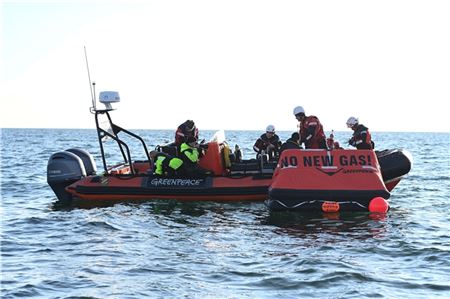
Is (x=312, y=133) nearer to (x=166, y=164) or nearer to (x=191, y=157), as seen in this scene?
(x=191, y=157)

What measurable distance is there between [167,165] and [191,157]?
0.50 metres

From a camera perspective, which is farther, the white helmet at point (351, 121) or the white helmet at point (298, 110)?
the white helmet at point (351, 121)

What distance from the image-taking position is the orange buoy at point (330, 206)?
33.3ft

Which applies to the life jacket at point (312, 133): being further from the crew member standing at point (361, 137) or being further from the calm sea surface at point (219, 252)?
the calm sea surface at point (219, 252)

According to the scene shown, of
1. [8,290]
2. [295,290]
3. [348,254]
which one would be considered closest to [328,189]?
[348,254]

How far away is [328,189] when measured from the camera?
33.7ft

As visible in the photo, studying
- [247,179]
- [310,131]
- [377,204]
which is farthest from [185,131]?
[377,204]

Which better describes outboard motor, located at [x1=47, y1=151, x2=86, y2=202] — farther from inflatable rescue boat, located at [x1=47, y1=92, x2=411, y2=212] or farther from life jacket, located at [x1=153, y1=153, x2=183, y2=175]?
life jacket, located at [x1=153, y1=153, x2=183, y2=175]

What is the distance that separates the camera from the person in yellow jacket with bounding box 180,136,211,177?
1217 cm

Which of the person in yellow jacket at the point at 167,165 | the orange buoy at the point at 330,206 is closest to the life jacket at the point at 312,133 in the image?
the orange buoy at the point at 330,206

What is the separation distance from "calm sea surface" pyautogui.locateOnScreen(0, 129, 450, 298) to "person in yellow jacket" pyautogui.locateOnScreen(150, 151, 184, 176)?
0.59 metres

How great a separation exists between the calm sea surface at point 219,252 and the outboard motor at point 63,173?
431 mm

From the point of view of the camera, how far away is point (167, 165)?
12344 millimetres

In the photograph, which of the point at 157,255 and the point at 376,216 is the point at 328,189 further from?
the point at 157,255
